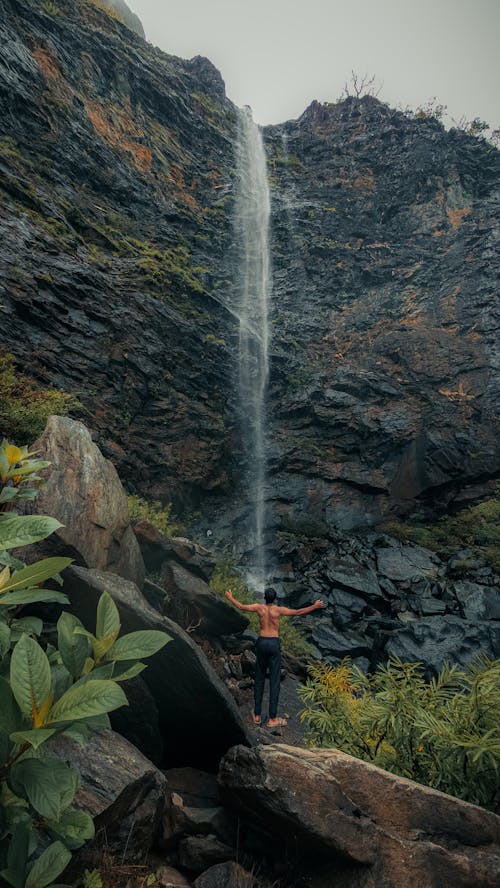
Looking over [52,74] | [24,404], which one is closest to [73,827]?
[24,404]

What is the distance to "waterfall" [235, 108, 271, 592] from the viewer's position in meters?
15.9

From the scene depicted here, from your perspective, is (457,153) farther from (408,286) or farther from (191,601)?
(191,601)

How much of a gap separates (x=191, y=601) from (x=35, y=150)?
675 inches

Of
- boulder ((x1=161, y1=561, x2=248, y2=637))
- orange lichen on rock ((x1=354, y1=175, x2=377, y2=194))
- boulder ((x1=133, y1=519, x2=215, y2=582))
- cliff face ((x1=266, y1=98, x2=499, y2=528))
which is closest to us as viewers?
boulder ((x1=161, y1=561, x2=248, y2=637))

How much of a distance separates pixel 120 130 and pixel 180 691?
2406 cm

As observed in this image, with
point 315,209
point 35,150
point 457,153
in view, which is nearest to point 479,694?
point 35,150

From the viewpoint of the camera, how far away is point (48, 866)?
4.30 ft

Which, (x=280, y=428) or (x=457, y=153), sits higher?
(x=457, y=153)

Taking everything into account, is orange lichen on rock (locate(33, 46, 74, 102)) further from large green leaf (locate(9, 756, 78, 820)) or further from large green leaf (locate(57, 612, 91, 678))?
large green leaf (locate(9, 756, 78, 820))

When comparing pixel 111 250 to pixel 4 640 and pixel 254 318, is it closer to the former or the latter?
pixel 254 318

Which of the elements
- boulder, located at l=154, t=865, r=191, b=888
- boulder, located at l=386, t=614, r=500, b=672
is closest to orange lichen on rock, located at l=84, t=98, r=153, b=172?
boulder, located at l=386, t=614, r=500, b=672

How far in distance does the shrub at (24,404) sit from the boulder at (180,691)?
513 cm

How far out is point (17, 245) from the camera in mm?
12039

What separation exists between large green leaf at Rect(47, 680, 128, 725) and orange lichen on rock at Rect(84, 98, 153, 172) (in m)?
23.1
